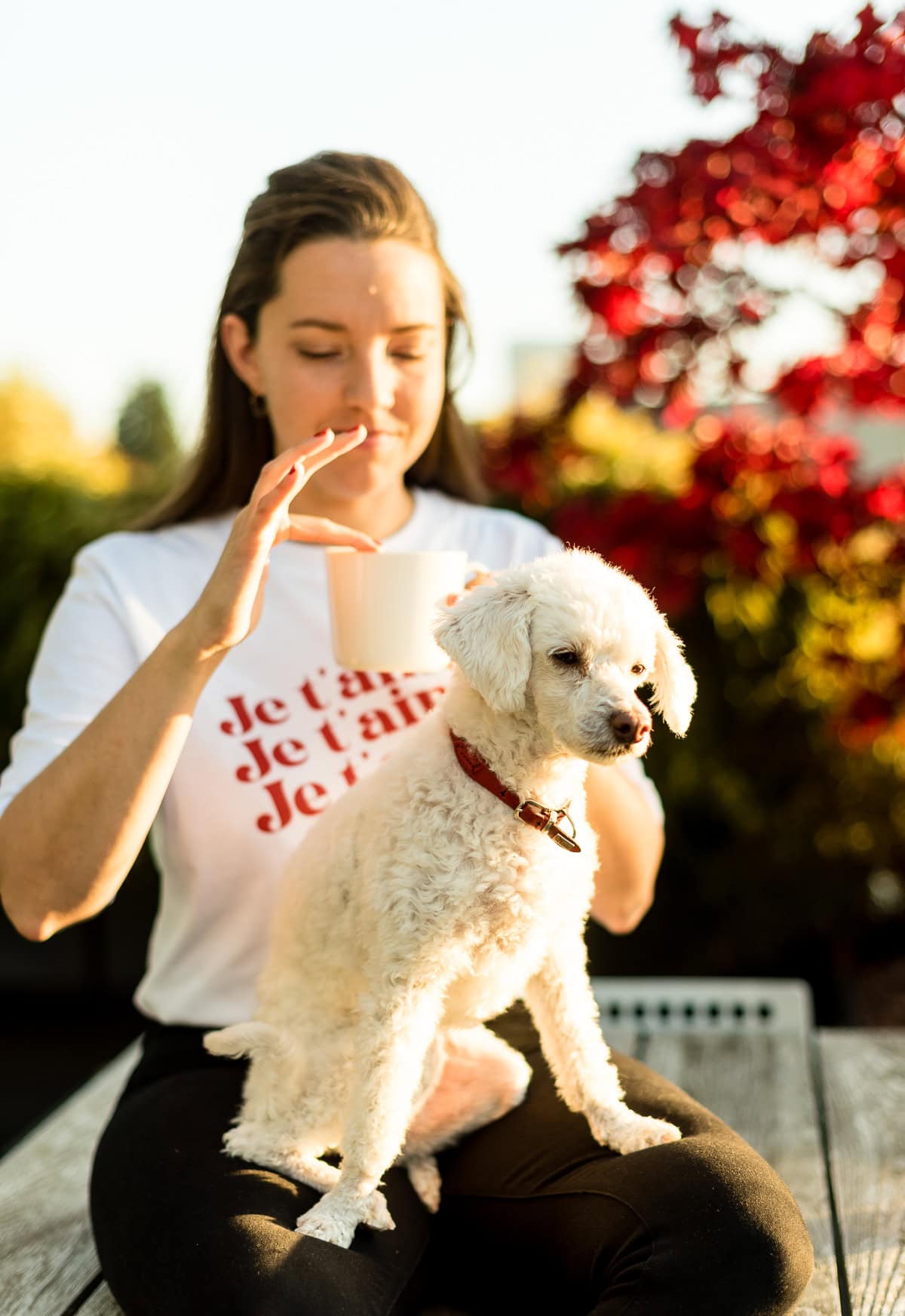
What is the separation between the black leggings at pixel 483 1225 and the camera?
5.46 feet

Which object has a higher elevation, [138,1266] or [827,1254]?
[138,1266]

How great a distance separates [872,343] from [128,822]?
2279 millimetres

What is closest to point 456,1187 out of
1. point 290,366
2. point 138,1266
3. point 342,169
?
point 138,1266

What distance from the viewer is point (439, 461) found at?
110 inches

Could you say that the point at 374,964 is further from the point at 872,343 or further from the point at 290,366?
the point at 872,343

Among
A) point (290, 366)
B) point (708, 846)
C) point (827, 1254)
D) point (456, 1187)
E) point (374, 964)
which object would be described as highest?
point (290, 366)

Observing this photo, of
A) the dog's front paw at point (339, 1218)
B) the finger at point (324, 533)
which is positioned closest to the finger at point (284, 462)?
the finger at point (324, 533)

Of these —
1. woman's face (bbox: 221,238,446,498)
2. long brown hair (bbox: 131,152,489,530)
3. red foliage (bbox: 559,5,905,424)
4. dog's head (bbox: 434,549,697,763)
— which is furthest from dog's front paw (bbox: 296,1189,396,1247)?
red foliage (bbox: 559,5,905,424)

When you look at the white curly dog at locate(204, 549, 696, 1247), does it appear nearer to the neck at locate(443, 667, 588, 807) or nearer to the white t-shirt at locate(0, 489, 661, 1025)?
the neck at locate(443, 667, 588, 807)

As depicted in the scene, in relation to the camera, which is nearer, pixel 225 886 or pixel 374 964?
pixel 374 964

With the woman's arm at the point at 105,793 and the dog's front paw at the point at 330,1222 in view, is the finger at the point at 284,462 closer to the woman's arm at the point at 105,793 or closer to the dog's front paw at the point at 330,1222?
the woman's arm at the point at 105,793

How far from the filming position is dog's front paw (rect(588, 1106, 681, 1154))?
6.21ft

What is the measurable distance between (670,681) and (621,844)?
0.56 m

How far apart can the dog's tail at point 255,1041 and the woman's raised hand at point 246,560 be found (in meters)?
0.57
